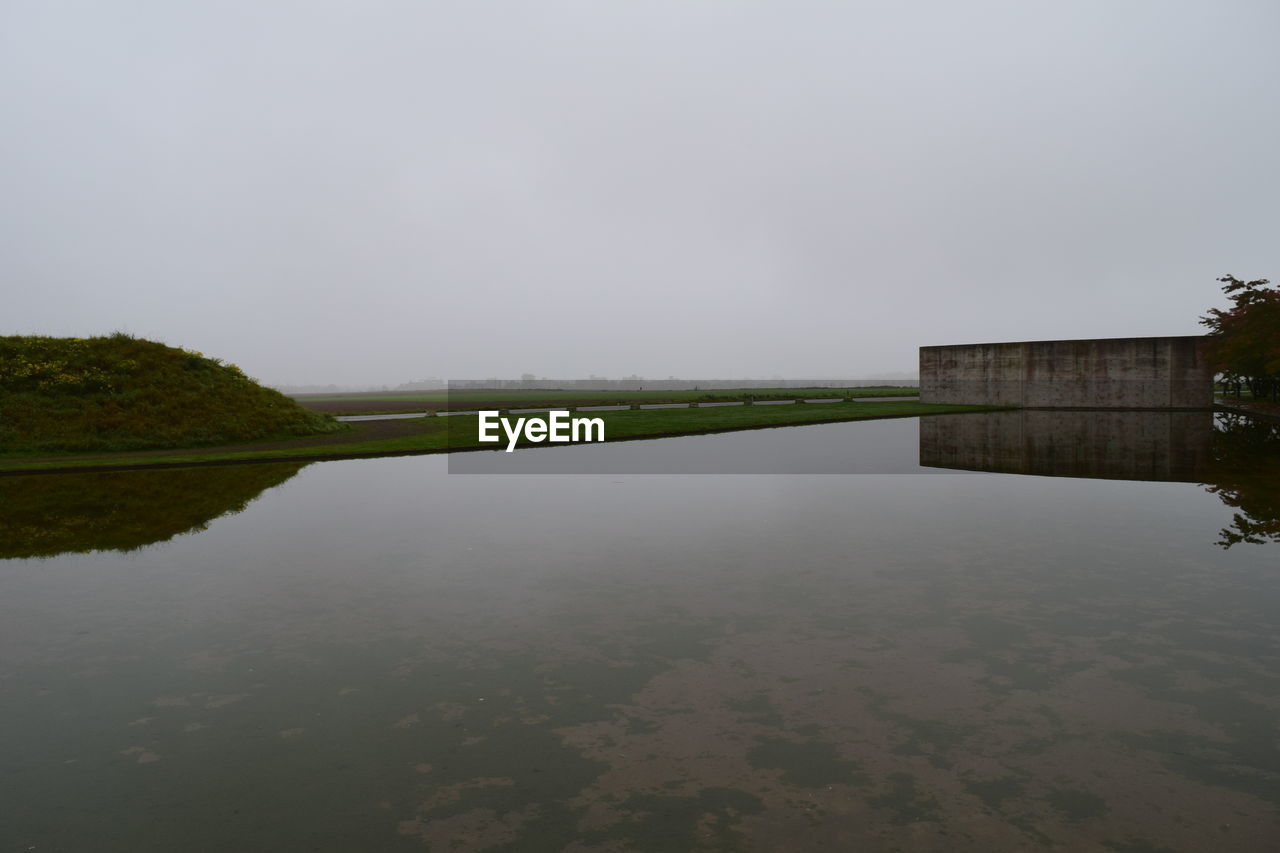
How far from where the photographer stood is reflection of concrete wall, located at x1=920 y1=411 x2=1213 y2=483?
67.5 ft

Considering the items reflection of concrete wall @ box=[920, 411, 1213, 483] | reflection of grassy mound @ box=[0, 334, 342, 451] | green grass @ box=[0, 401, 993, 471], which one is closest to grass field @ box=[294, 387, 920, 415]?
reflection of grassy mound @ box=[0, 334, 342, 451]

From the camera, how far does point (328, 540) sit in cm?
1218

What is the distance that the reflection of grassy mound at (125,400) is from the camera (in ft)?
95.5

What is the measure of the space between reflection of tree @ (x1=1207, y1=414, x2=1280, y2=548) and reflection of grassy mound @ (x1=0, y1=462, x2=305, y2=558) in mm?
18863

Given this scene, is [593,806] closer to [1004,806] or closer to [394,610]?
[1004,806]

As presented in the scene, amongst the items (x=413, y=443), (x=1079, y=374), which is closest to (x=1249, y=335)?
(x=1079, y=374)

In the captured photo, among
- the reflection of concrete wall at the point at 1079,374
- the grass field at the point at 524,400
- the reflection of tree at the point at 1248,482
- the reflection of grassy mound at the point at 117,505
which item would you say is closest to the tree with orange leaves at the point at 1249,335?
the reflection of concrete wall at the point at 1079,374

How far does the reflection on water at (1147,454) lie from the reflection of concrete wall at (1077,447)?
1.1 inches

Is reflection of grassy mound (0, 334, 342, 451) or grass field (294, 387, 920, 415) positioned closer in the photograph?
reflection of grassy mound (0, 334, 342, 451)

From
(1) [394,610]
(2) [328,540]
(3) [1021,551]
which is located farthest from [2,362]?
(3) [1021,551]

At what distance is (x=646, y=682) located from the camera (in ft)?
20.7

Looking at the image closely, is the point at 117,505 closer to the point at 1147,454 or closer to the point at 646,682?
the point at 646,682

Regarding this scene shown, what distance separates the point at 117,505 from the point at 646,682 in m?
15.5

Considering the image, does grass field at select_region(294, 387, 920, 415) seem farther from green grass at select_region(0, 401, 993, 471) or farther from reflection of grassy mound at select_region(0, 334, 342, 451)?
green grass at select_region(0, 401, 993, 471)
